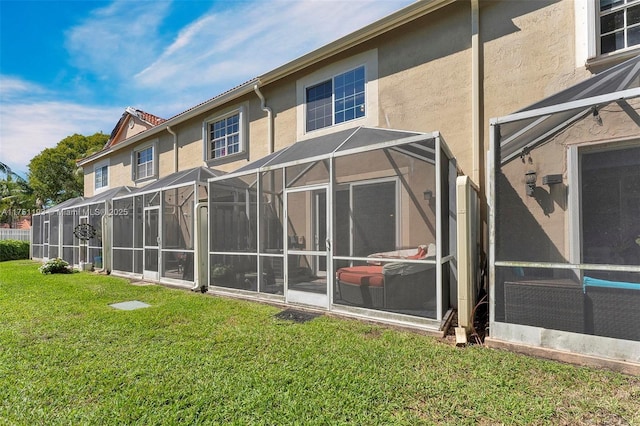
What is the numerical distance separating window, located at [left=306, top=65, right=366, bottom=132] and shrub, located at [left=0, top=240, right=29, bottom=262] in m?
19.9

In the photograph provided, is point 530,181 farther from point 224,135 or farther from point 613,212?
point 224,135

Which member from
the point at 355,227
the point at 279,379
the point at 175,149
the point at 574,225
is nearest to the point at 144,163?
the point at 175,149

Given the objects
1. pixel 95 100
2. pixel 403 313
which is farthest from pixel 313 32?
pixel 95 100

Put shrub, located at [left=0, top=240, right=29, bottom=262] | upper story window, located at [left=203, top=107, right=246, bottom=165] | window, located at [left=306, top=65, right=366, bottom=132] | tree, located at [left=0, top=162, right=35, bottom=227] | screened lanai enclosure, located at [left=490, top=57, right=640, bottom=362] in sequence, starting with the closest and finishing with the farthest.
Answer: screened lanai enclosure, located at [left=490, top=57, right=640, bottom=362] < window, located at [left=306, top=65, right=366, bottom=132] < upper story window, located at [left=203, top=107, right=246, bottom=165] < shrub, located at [left=0, top=240, right=29, bottom=262] < tree, located at [left=0, top=162, right=35, bottom=227]

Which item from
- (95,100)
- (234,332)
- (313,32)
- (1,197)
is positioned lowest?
(234,332)

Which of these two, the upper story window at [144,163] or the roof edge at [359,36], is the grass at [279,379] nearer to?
the roof edge at [359,36]

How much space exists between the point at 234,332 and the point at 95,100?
1661 cm

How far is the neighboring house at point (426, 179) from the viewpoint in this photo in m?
4.37

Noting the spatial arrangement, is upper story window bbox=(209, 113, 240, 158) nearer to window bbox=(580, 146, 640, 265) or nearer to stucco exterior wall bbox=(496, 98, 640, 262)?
stucco exterior wall bbox=(496, 98, 640, 262)

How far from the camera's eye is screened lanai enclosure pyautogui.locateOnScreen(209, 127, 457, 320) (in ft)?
16.7

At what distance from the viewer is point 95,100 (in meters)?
16.3

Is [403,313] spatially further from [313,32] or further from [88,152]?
[88,152]

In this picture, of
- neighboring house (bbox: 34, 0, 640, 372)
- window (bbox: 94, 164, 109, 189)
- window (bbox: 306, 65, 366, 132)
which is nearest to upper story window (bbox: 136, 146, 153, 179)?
window (bbox: 94, 164, 109, 189)

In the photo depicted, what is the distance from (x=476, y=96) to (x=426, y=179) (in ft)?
7.21
